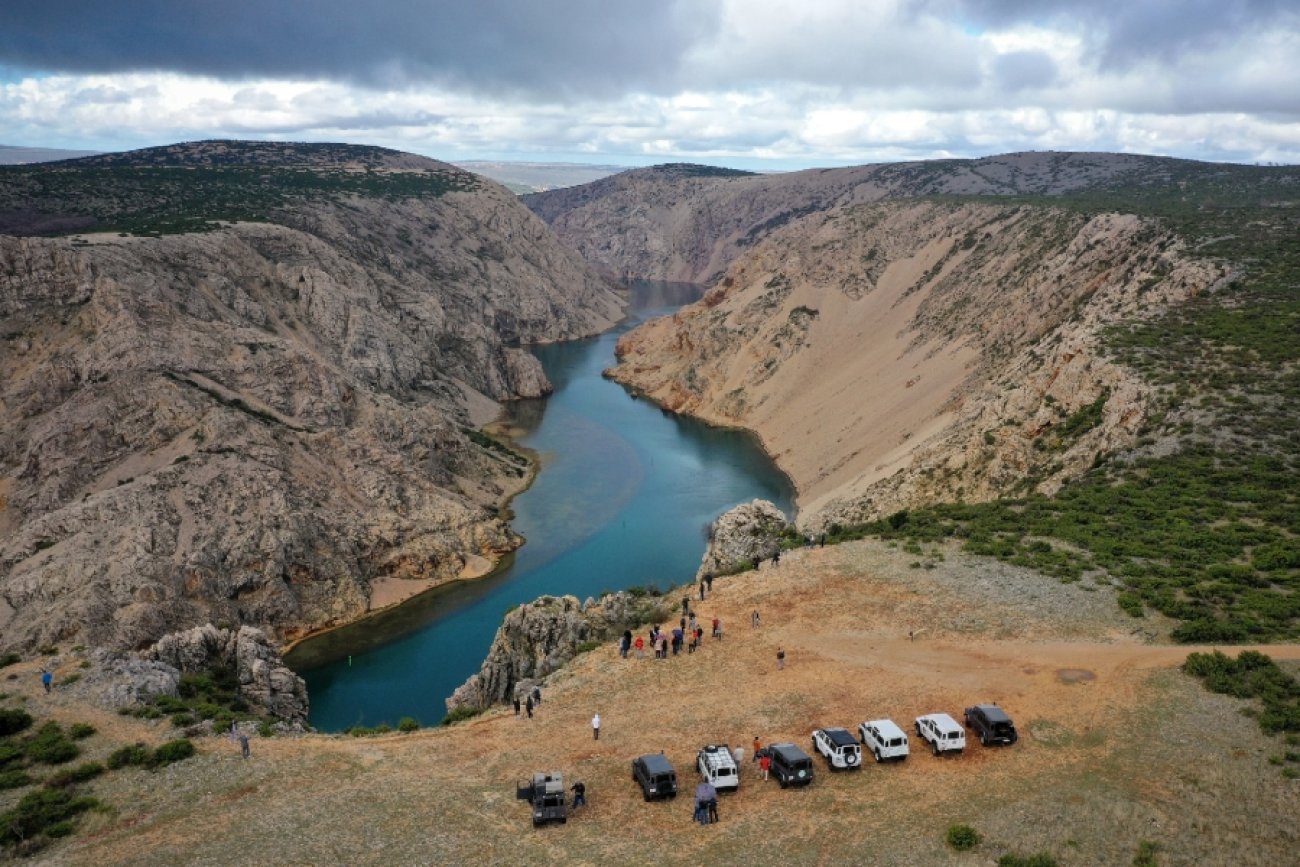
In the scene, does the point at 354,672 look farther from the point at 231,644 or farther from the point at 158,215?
the point at 158,215

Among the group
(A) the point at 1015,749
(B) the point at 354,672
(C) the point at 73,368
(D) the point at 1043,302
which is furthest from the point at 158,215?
(A) the point at 1015,749

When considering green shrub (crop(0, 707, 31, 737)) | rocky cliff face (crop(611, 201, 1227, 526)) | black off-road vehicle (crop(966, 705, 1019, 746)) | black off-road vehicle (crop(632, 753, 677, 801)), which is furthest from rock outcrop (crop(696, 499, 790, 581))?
green shrub (crop(0, 707, 31, 737))

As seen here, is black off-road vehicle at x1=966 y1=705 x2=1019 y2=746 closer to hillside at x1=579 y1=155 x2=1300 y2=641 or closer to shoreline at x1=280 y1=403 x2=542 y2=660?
hillside at x1=579 y1=155 x2=1300 y2=641

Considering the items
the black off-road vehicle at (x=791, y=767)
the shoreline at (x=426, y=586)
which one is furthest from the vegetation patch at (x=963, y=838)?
the shoreline at (x=426, y=586)

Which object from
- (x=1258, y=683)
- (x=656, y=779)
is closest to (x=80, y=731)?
(x=656, y=779)

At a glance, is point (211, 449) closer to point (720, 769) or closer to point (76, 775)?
point (76, 775)

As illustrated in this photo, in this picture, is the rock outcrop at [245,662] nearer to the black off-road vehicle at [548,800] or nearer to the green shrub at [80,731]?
the green shrub at [80,731]
